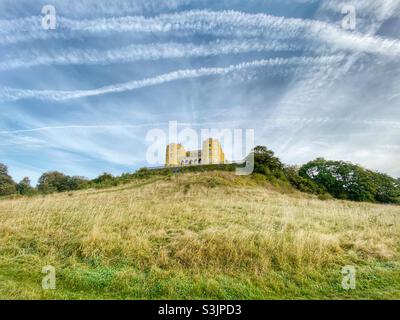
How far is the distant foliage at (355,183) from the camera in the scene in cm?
4725

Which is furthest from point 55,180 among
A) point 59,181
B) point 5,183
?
point 5,183

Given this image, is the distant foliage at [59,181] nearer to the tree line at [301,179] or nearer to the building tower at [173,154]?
the tree line at [301,179]

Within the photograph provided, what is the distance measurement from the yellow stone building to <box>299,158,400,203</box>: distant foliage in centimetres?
2251

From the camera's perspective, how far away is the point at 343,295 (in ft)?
16.8

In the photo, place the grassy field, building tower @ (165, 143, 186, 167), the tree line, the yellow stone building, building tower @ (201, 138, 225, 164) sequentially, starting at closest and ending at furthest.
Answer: the grassy field, the tree line, building tower @ (165, 143, 186, 167), the yellow stone building, building tower @ (201, 138, 225, 164)

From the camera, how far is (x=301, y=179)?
144 feet

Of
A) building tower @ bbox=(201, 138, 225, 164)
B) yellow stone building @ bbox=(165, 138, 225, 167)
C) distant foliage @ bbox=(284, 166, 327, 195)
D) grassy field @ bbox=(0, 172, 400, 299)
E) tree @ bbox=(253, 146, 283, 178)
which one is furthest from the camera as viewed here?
building tower @ bbox=(201, 138, 225, 164)

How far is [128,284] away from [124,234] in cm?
274

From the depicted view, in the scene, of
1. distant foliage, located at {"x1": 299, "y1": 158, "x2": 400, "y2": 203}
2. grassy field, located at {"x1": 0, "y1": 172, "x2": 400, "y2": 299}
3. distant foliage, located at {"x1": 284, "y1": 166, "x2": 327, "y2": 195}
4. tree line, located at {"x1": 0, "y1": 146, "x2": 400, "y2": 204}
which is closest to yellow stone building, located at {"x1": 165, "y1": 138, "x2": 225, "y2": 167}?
tree line, located at {"x1": 0, "y1": 146, "x2": 400, "y2": 204}

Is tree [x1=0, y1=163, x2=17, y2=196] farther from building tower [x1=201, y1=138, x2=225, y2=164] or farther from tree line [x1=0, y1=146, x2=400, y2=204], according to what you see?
building tower [x1=201, y1=138, x2=225, y2=164]

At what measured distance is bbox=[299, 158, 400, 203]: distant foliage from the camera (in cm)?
4725

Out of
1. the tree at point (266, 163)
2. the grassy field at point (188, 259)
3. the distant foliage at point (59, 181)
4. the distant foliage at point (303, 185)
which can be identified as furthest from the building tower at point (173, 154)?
the grassy field at point (188, 259)

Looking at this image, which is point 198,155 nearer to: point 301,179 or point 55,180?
point 301,179

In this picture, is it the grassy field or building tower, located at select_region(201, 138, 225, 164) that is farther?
building tower, located at select_region(201, 138, 225, 164)
